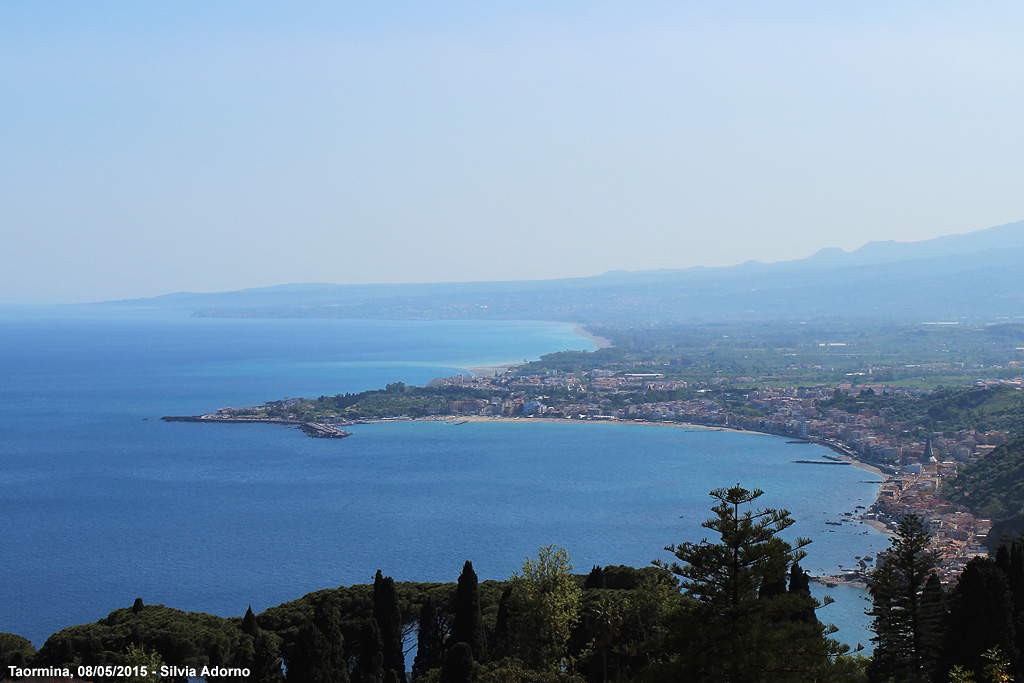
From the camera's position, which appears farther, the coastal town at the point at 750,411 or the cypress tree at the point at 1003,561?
the coastal town at the point at 750,411

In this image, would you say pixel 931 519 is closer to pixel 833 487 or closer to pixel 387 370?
pixel 833 487

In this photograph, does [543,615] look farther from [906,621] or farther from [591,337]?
[591,337]

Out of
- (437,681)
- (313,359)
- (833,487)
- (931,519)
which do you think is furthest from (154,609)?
(313,359)

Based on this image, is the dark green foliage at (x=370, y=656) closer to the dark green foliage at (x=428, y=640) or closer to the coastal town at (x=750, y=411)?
the dark green foliage at (x=428, y=640)

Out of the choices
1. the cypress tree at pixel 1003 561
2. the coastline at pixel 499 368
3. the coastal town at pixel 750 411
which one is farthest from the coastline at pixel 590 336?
the cypress tree at pixel 1003 561

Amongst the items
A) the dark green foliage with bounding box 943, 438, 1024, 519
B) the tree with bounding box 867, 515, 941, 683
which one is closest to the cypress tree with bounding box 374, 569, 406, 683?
the tree with bounding box 867, 515, 941, 683
